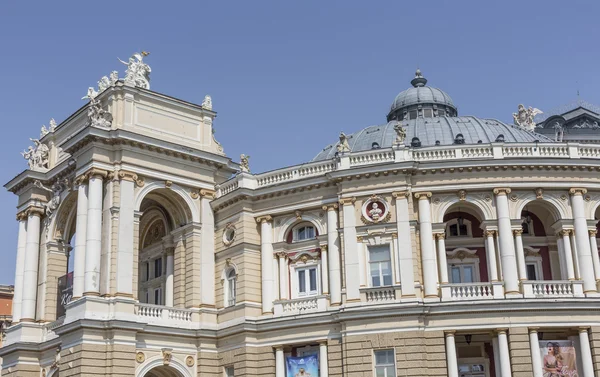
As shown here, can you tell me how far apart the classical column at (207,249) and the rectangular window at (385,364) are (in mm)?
9738

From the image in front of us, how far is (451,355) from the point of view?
34938 millimetres

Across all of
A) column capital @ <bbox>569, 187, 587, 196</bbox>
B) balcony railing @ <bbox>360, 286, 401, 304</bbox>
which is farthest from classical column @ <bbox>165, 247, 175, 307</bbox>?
column capital @ <bbox>569, 187, 587, 196</bbox>

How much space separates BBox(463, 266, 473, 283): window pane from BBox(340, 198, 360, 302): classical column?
5437mm

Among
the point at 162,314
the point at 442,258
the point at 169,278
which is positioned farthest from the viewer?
the point at 169,278

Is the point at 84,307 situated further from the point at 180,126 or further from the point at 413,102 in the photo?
the point at 413,102

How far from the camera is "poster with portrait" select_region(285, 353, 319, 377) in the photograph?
37.4m

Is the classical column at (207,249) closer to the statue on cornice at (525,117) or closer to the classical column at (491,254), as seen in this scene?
the classical column at (491,254)

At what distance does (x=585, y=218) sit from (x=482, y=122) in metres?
14.5

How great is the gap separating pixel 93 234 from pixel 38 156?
32.2ft

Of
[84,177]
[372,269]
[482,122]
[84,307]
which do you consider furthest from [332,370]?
[482,122]

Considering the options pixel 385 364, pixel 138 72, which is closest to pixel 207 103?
pixel 138 72

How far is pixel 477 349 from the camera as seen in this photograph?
122ft

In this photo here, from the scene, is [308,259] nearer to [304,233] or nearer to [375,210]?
[304,233]

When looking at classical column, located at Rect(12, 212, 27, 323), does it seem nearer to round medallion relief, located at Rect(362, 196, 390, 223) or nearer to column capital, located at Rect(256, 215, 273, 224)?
column capital, located at Rect(256, 215, 273, 224)
